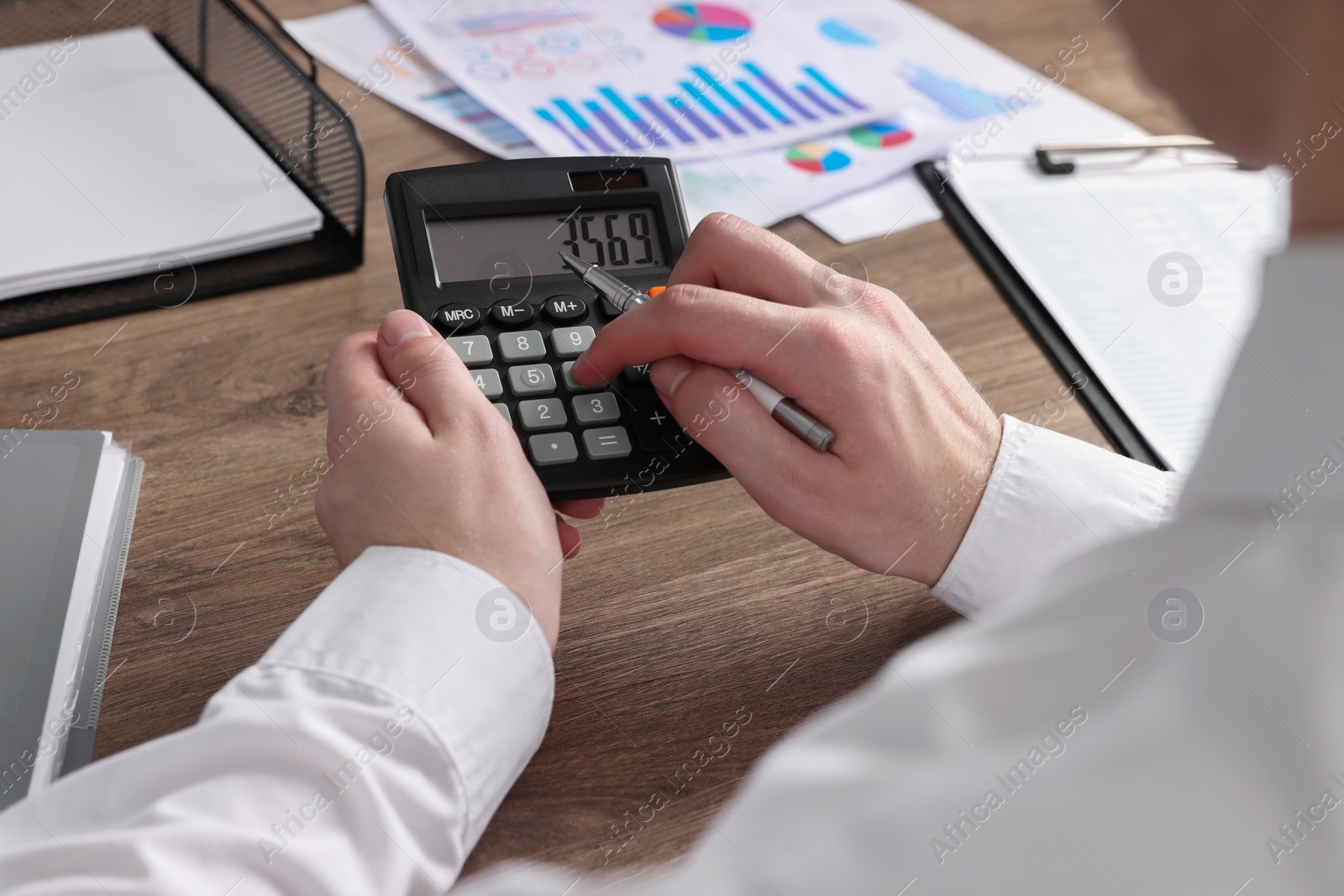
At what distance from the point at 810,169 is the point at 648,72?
0.17 metres

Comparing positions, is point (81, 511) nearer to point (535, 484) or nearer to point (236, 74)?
point (535, 484)

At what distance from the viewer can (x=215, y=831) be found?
326mm

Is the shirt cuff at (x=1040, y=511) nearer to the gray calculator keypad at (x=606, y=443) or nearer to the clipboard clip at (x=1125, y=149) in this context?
the gray calculator keypad at (x=606, y=443)

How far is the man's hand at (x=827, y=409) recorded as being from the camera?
45 cm

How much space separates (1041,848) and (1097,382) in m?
0.43

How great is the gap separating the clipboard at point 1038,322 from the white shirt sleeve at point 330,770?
1.22ft

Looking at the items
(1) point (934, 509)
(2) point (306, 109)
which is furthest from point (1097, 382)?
(2) point (306, 109)

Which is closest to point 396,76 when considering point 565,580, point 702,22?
point 702,22

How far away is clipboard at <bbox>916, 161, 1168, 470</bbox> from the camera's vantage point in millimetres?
586

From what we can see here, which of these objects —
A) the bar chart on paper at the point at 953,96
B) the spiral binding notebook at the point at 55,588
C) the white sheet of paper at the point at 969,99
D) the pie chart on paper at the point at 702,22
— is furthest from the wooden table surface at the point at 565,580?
the pie chart on paper at the point at 702,22

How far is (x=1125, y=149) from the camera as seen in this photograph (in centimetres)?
81

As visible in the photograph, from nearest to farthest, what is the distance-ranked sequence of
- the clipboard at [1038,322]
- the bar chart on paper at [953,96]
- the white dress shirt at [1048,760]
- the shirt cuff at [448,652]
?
1. the white dress shirt at [1048,760]
2. the shirt cuff at [448,652]
3. the clipboard at [1038,322]
4. the bar chart on paper at [953,96]

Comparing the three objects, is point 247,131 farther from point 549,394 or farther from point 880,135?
point 880,135

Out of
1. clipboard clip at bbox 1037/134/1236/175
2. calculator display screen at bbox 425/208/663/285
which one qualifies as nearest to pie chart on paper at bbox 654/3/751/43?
clipboard clip at bbox 1037/134/1236/175
